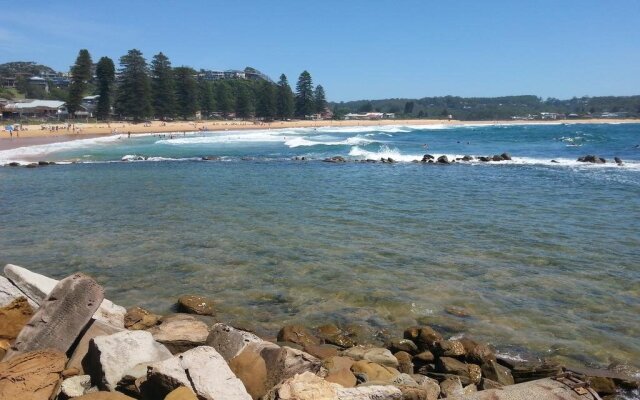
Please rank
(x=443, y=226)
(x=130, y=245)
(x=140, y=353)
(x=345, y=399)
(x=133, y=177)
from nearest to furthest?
(x=345, y=399) < (x=140, y=353) < (x=130, y=245) < (x=443, y=226) < (x=133, y=177)

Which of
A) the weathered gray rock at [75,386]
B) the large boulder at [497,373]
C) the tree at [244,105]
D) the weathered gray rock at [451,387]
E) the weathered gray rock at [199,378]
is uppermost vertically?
the tree at [244,105]

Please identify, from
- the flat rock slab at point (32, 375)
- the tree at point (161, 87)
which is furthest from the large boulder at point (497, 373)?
the tree at point (161, 87)

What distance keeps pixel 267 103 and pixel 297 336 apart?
4637 inches

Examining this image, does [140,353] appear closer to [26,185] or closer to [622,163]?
[26,185]

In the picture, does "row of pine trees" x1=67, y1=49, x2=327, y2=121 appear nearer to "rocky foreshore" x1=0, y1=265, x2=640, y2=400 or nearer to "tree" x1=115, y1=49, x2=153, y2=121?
"tree" x1=115, y1=49, x2=153, y2=121

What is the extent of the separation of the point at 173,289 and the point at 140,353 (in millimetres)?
4179

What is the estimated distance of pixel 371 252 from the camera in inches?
434

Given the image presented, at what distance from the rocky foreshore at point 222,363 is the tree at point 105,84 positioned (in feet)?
299

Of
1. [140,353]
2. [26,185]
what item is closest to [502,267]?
[140,353]

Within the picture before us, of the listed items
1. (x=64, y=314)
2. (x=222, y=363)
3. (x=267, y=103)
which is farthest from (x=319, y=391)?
(x=267, y=103)

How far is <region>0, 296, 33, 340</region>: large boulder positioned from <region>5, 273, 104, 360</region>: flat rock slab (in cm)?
65

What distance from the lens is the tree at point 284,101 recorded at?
124 m

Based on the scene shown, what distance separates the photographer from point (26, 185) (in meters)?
22.3

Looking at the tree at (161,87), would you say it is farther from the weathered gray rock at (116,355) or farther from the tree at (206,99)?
the weathered gray rock at (116,355)
